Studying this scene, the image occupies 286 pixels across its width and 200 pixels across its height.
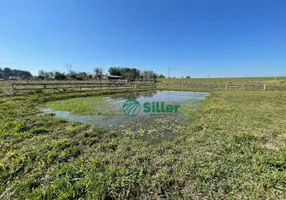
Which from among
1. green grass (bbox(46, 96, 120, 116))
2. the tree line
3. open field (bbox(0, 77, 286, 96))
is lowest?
green grass (bbox(46, 96, 120, 116))

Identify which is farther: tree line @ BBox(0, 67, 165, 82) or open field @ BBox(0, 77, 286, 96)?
tree line @ BBox(0, 67, 165, 82)

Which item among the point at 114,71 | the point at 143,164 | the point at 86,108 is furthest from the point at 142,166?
the point at 114,71

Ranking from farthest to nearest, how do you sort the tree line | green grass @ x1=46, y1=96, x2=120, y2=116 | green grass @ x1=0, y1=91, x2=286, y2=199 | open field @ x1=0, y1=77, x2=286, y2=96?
the tree line → open field @ x1=0, y1=77, x2=286, y2=96 → green grass @ x1=46, y1=96, x2=120, y2=116 → green grass @ x1=0, y1=91, x2=286, y2=199

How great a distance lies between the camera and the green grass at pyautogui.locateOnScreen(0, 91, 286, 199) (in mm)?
2033

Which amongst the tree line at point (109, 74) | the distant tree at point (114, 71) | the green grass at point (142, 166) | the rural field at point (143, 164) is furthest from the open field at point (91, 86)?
the distant tree at point (114, 71)

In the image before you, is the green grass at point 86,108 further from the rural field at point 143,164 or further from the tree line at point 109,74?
the tree line at point 109,74

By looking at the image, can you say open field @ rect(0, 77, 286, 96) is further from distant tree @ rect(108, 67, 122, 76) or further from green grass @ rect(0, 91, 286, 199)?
distant tree @ rect(108, 67, 122, 76)

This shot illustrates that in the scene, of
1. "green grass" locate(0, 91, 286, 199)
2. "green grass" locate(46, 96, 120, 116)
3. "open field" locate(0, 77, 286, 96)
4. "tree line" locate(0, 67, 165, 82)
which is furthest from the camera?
"tree line" locate(0, 67, 165, 82)

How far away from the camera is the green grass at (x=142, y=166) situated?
2.03 meters

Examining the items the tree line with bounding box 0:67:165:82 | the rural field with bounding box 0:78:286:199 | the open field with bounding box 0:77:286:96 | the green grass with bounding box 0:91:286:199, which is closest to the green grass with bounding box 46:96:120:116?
the rural field with bounding box 0:78:286:199

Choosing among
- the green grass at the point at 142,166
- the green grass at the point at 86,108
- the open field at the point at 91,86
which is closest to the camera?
the green grass at the point at 142,166

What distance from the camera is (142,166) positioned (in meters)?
2.66

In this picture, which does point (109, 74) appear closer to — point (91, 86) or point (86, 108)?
point (91, 86)

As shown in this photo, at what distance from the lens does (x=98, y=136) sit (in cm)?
420
